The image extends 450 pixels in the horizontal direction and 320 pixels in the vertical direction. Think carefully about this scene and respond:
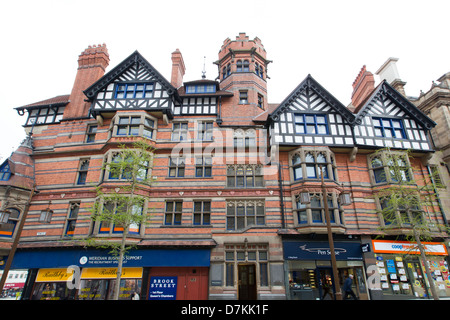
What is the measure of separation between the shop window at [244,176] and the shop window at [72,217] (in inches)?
437

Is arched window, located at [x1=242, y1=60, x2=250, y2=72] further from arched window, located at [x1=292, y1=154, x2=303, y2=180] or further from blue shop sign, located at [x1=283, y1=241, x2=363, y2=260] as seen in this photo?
blue shop sign, located at [x1=283, y1=241, x2=363, y2=260]

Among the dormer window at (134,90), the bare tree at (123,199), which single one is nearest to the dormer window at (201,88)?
the dormer window at (134,90)

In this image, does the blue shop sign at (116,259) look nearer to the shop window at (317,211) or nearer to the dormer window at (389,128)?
the shop window at (317,211)

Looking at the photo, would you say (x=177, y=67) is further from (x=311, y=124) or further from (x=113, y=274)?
(x=113, y=274)

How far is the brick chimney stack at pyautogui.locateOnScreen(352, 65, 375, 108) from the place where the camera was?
24156mm

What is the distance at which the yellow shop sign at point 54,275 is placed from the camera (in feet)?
53.9

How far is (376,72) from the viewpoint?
28.0 m

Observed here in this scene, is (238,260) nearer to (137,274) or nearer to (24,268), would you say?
(137,274)

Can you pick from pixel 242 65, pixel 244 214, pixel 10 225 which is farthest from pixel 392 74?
pixel 10 225

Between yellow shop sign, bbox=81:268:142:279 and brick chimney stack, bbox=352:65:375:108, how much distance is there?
79.5 feet

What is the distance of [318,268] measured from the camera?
16500 millimetres

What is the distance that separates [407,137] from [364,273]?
10920 millimetres

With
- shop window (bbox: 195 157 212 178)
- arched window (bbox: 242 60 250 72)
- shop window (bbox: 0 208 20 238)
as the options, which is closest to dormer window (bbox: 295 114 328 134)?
arched window (bbox: 242 60 250 72)
